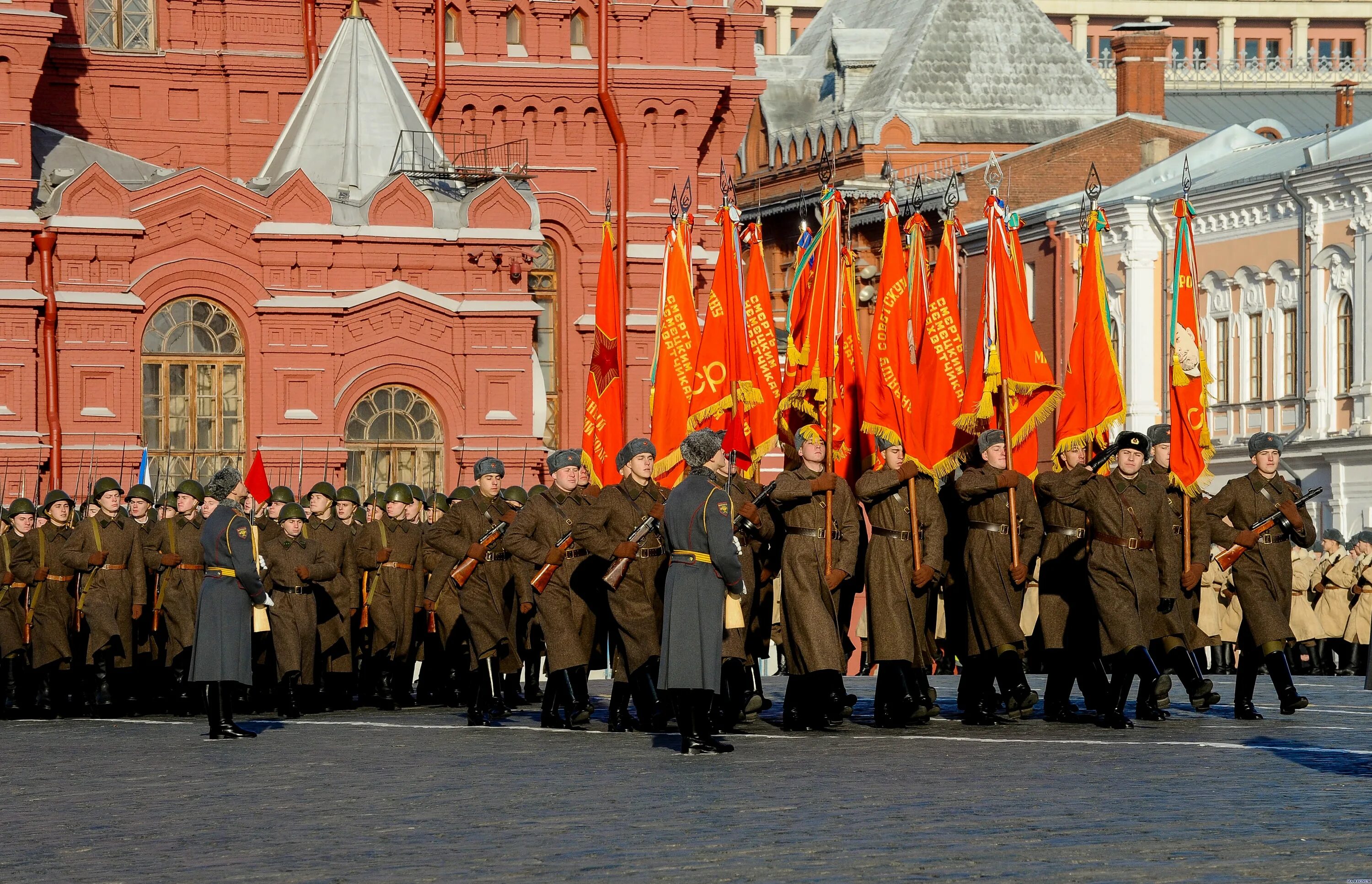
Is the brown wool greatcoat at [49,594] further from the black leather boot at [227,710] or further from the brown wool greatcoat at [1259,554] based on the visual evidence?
the brown wool greatcoat at [1259,554]

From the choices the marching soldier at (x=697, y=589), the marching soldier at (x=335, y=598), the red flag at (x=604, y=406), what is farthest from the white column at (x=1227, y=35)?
the marching soldier at (x=697, y=589)

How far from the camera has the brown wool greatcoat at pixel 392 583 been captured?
65.8 ft

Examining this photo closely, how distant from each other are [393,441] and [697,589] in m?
19.6

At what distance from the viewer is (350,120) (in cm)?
3544

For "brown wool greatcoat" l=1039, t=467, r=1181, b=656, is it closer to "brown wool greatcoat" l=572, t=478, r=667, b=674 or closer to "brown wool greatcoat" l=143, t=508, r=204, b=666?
"brown wool greatcoat" l=572, t=478, r=667, b=674

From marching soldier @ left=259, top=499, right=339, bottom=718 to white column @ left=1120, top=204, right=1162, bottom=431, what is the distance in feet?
80.3

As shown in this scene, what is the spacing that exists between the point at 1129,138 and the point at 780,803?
42720mm

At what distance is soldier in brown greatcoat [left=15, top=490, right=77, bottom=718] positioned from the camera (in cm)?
1961

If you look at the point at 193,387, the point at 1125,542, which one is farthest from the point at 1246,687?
the point at 193,387

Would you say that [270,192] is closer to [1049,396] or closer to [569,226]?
[569,226]

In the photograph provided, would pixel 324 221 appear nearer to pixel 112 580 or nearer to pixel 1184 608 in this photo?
pixel 112 580

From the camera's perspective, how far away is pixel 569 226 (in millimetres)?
38156

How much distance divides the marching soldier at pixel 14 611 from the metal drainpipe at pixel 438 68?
59.8ft

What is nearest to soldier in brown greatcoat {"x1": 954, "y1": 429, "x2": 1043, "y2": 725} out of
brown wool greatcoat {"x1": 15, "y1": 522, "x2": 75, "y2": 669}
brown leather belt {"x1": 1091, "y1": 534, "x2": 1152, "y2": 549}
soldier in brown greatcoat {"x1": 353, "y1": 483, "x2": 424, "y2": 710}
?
brown leather belt {"x1": 1091, "y1": 534, "x2": 1152, "y2": 549}
